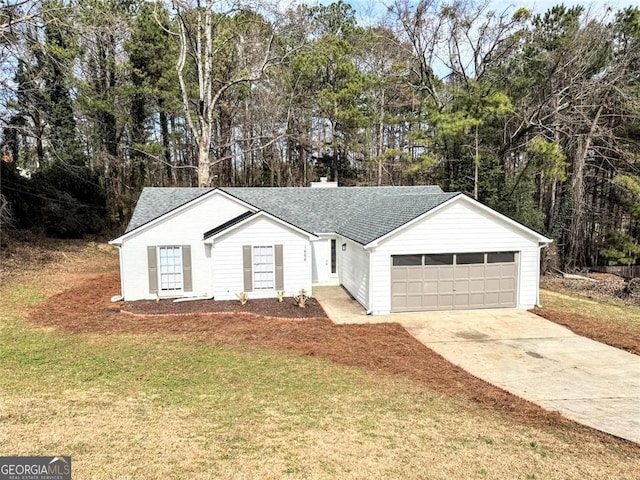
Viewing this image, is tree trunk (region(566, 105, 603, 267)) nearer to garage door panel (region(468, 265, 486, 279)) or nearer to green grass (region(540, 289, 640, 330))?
green grass (region(540, 289, 640, 330))

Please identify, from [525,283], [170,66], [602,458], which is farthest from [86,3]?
[602,458]

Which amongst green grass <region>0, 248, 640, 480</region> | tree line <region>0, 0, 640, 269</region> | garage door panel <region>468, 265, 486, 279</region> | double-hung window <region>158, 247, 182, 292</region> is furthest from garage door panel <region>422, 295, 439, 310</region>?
tree line <region>0, 0, 640, 269</region>

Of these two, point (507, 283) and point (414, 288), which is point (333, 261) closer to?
point (414, 288)

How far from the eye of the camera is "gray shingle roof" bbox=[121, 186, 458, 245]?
14.4 metres

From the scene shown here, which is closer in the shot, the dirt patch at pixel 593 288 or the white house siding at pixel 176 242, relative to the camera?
the white house siding at pixel 176 242

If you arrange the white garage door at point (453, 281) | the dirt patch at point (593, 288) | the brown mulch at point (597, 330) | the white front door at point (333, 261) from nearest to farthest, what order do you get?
the brown mulch at point (597, 330)
the white garage door at point (453, 281)
the white front door at point (333, 261)
the dirt patch at point (593, 288)

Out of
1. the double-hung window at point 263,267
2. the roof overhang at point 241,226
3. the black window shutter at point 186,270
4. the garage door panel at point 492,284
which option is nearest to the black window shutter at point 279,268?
the double-hung window at point 263,267

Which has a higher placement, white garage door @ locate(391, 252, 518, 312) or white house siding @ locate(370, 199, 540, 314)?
white house siding @ locate(370, 199, 540, 314)

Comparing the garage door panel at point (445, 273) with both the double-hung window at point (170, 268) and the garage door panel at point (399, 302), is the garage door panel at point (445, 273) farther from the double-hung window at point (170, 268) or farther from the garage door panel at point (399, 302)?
the double-hung window at point (170, 268)

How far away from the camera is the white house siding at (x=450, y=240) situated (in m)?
13.3

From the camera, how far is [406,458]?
5422 millimetres

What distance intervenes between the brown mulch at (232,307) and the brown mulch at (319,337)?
0.83ft

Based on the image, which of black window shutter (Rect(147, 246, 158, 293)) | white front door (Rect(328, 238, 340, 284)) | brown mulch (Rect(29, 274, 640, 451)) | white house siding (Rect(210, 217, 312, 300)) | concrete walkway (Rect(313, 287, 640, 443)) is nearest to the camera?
concrete walkway (Rect(313, 287, 640, 443))

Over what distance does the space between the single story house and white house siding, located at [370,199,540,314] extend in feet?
0.11
